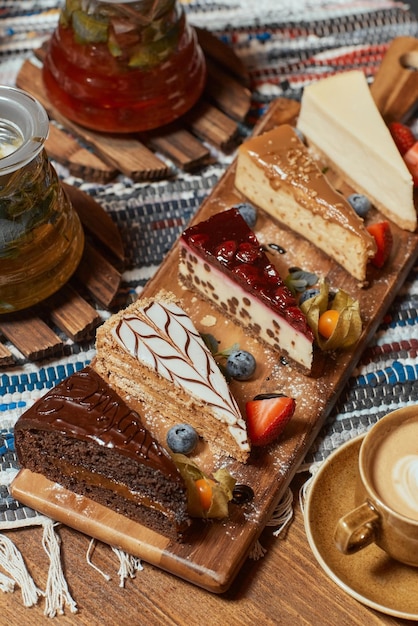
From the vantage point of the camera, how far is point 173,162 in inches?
120

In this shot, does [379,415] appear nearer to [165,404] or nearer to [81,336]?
[165,404]

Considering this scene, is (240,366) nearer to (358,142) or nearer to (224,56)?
(358,142)

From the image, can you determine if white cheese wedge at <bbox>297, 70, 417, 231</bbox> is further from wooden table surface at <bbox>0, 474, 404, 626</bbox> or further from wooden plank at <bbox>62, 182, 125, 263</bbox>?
wooden table surface at <bbox>0, 474, 404, 626</bbox>

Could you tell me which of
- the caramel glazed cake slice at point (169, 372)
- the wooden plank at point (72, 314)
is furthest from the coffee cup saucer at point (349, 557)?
the wooden plank at point (72, 314)

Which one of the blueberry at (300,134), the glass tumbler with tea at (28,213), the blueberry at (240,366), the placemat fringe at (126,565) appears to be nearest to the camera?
the placemat fringe at (126,565)

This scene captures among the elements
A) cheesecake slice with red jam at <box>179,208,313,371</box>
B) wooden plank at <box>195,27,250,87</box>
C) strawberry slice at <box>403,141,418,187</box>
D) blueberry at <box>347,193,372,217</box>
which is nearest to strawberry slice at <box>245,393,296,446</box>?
cheesecake slice with red jam at <box>179,208,313,371</box>

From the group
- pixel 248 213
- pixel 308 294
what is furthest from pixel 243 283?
pixel 248 213

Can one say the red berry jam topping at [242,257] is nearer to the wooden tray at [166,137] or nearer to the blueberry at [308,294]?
the blueberry at [308,294]

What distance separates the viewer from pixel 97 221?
110 inches

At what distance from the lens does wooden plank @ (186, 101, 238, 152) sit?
10.1 ft

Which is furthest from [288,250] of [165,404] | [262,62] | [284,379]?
[262,62]

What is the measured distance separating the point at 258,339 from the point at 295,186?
0.49m

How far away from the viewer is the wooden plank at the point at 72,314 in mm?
2582

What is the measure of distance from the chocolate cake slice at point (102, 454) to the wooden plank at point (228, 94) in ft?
4.07
